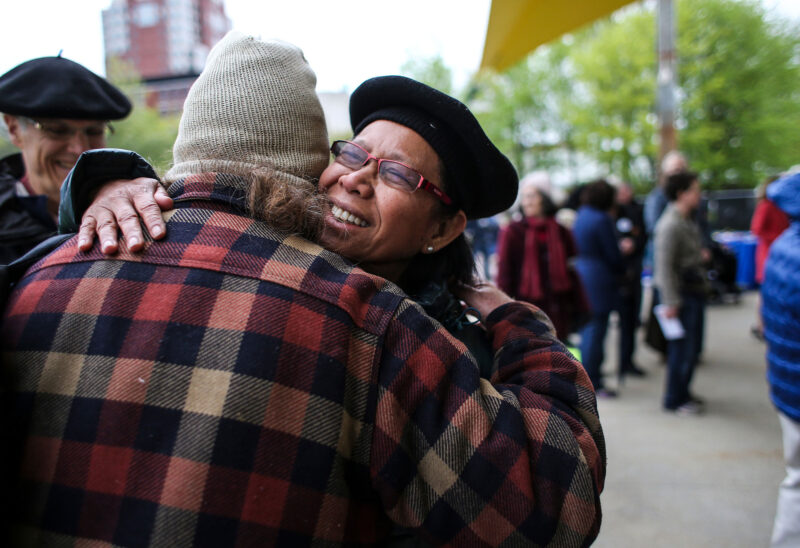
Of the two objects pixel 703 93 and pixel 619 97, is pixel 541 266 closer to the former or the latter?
pixel 619 97

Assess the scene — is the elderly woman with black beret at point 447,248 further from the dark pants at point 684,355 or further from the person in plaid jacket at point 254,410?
the dark pants at point 684,355

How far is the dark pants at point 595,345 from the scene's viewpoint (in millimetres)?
5398

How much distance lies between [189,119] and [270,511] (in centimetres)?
87

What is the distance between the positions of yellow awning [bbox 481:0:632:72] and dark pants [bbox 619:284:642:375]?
3035mm

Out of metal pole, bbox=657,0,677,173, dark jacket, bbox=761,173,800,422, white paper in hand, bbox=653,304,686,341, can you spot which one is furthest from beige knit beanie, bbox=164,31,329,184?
metal pole, bbox=657,0,677,173

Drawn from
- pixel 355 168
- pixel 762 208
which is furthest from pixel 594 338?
pixel 355 168

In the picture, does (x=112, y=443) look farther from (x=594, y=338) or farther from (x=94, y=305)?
(x=594, y=338)

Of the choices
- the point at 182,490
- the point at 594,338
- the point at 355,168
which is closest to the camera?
the point at 182,490

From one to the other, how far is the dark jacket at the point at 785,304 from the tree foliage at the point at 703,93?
22.5 metres

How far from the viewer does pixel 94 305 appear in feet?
3.22

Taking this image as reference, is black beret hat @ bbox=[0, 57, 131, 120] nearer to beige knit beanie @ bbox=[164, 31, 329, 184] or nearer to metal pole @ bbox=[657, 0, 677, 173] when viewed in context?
beige knit beanie @ bbox=[164, 31, 329, 184]

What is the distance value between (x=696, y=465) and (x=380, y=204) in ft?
11.9

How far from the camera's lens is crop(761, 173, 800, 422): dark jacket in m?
2.43

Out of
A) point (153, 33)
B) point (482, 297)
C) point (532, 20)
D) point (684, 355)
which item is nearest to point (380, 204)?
point (482, 297)
